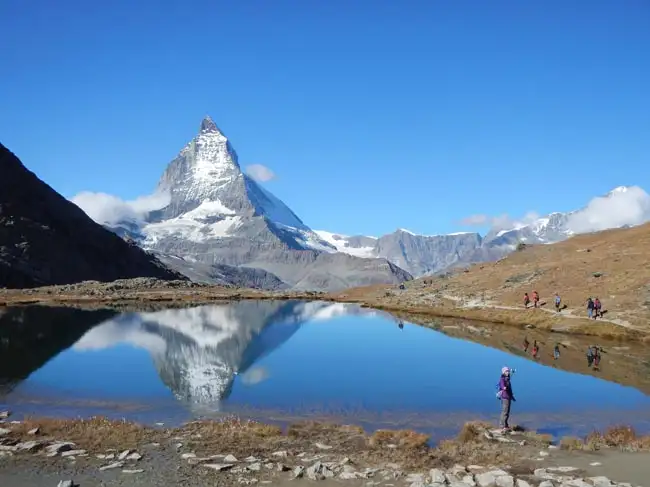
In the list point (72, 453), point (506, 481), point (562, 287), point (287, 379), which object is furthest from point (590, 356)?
point (72, 453)

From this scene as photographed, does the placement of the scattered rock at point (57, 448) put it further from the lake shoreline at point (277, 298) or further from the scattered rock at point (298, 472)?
the lake shoreline at point (277, 298)

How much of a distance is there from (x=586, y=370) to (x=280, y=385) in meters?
24.4

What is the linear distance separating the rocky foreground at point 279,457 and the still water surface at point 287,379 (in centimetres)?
418

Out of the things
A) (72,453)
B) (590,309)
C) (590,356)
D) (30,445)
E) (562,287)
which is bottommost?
(72,453)

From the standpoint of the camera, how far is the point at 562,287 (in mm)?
90188

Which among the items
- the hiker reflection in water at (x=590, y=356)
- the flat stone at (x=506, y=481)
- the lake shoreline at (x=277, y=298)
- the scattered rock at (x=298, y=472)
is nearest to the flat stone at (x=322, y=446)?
the scattered rock at (x=298, y=472)

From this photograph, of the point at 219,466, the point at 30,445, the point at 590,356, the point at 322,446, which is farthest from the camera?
the point at 590,356

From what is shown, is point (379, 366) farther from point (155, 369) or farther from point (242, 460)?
point (242, 460)

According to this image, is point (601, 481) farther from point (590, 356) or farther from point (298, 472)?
point (590, 356)

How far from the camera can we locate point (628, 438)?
25.3 metres

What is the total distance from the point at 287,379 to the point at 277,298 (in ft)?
406

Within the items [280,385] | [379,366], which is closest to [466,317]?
[379,366]

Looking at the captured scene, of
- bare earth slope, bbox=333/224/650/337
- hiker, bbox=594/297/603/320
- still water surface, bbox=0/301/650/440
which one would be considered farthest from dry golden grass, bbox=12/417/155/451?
hiker, bbox=594/297/603/320

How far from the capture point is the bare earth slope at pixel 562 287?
2872 inches
